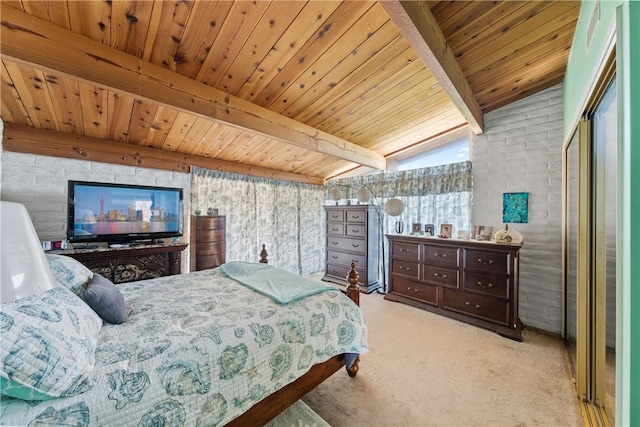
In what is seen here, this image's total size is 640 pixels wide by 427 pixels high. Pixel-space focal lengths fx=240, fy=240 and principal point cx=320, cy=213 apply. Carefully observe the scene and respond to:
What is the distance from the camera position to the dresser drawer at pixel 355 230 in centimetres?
423

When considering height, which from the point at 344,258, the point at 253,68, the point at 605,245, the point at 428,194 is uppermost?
the point at 253,68

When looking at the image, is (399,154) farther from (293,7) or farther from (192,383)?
(192,383)

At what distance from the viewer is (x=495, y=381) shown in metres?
1.95

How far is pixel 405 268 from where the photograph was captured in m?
3.50

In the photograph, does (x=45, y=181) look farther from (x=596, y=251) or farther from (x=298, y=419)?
(x=596, y=251)

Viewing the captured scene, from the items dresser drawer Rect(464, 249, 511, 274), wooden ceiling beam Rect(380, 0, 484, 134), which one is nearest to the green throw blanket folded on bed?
wooden ceiling beam Rect(380, 0, 484, 134)

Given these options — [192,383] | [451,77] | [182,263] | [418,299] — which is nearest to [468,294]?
[418,299]

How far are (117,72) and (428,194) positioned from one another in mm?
3880

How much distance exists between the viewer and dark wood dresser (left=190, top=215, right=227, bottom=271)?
3643 millimetres

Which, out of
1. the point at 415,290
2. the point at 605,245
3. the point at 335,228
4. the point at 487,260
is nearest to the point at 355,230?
the point at 335,228

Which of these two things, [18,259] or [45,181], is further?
[45,181]

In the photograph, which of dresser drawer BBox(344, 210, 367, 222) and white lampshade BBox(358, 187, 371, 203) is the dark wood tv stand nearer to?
dresser drawer BBox(344, 210, 367, 222)

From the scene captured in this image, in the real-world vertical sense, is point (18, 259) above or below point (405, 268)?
above

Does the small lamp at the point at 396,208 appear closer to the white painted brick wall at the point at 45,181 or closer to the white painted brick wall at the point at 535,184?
the white painted brick wall at the point at 535,184
